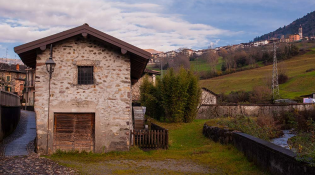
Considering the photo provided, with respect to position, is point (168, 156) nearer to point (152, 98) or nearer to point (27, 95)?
point (152, 98)

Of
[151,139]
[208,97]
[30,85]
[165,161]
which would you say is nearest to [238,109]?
[208,97]

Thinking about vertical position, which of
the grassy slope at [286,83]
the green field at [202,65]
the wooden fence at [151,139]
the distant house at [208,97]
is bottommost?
the wooden fence at [151,139]

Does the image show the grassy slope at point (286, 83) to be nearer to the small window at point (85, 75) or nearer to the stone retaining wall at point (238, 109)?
the stone retaining wall at point (238, 109)

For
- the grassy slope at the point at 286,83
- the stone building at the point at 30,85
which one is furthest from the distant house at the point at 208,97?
the stone building at the point at 30,85

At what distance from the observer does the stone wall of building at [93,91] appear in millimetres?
12164

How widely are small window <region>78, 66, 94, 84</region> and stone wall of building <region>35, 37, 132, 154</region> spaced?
0.53ft

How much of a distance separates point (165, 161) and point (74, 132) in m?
3.97

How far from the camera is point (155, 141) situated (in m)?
13.5

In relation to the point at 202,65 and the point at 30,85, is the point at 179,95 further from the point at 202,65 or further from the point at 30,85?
the point at 202,65

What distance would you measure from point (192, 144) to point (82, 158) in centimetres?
623

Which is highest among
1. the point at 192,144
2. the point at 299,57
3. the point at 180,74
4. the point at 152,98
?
the point at 299,57

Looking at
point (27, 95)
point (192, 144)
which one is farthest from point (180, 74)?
point (27, 95)

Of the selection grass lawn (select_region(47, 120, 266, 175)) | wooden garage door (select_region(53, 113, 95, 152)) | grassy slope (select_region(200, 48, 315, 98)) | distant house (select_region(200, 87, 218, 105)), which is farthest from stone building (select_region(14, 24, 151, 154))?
grassy slope (select_region(200, 48, 315, 98))

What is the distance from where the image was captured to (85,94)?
40.4 ft
